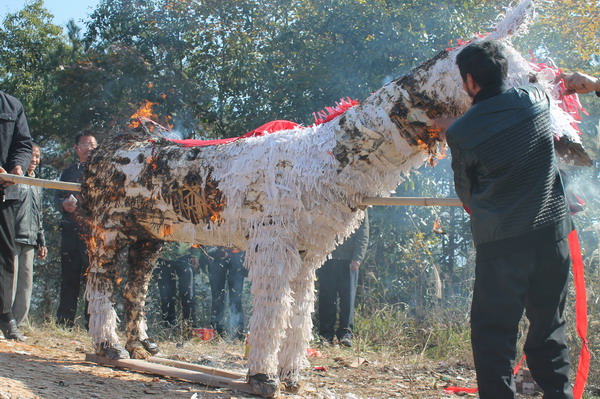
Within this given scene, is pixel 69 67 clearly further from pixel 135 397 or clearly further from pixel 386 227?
pixel 135 397

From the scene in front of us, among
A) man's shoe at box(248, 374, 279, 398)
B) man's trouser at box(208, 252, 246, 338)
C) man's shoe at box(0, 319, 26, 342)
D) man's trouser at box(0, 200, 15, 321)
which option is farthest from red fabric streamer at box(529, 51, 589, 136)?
man's trouser at box(208, 252, 246, 338)

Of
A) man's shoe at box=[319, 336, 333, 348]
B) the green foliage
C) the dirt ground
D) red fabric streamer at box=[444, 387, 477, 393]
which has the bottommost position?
the dirt ground

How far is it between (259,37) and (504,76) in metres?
7.20

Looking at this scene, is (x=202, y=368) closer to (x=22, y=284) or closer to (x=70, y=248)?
(x=22, y=284)

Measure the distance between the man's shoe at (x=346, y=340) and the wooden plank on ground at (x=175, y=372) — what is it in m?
2.58

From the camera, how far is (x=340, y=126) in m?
4.19

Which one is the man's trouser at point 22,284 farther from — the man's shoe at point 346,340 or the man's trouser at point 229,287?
the man's shoe at point 346,340

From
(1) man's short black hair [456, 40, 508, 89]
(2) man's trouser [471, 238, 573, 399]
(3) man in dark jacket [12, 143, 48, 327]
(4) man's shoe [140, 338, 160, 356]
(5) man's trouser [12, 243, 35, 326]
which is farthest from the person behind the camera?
(5) man's trouser [12, 243, 35, 326]

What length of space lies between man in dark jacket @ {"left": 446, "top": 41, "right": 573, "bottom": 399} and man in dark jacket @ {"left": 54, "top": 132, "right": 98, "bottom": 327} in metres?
5.34

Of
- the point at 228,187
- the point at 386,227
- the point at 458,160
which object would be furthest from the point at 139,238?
the point at 386,227

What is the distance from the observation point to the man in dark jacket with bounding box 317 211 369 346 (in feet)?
A: 23.3

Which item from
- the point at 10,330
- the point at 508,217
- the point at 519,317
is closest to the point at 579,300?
the point at 519,317

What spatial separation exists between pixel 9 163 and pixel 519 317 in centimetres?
444

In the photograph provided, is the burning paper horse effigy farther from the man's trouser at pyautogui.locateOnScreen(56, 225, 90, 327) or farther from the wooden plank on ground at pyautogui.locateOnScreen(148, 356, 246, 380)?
the man's trouser at pyautogui.locateOnScreen(56, 225, 90, 327)
